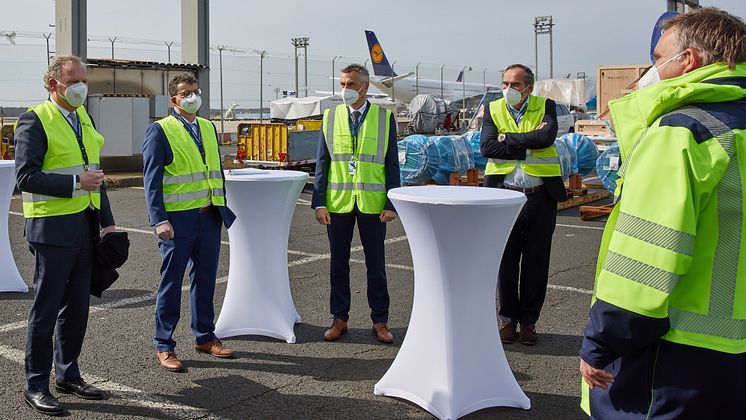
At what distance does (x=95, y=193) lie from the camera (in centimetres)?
480

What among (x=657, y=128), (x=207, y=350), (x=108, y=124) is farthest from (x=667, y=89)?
(x=108, y=124)

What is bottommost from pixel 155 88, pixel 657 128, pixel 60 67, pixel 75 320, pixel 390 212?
pixel 75 320

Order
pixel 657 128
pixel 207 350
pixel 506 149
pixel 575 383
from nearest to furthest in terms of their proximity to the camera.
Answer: pixel 657 128
pixel 575 383
pixel 207 350
pixel 506 149

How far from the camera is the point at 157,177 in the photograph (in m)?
5.16

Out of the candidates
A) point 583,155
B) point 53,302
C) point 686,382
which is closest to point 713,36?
point 686,382

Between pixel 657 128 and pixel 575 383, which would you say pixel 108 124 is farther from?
pixel 657 128

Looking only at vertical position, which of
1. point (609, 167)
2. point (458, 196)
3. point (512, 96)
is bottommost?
point (458, 196)

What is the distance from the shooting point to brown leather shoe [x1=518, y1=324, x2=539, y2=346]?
5.89 meters

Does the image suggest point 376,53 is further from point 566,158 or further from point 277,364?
point 277,364

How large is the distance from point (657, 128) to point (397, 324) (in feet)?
14.4

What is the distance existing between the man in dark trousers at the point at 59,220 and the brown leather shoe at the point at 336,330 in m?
1.82

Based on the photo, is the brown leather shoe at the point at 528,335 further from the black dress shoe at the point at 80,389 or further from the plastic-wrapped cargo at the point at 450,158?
the plastic-wrapped cargo at the point at 450,158

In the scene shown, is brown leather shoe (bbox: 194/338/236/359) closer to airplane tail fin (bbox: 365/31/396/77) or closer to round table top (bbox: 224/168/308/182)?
round table top (bbox: 224/168/308/182)

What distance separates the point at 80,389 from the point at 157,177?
140cm
